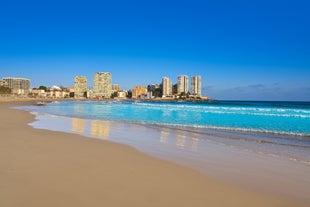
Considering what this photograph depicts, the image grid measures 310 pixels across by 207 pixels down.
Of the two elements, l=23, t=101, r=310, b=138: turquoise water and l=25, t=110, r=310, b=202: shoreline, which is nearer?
l=25, t=110, r=310, b=202: shoreline

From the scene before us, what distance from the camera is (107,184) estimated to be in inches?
184

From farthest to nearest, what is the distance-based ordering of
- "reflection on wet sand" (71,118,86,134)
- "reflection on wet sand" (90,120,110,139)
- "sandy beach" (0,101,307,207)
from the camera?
"reflection on wet sand" (71,118,86,134) < "reflection on wet sand" (90,120,110,139) < "sandy beach" (0,101,307,207)

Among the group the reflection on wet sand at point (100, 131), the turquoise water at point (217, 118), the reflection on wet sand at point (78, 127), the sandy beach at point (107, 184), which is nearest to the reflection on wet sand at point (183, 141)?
the reflection on wet sand at point (100, 131)

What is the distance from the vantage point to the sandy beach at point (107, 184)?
397cm

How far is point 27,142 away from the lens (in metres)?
9.01

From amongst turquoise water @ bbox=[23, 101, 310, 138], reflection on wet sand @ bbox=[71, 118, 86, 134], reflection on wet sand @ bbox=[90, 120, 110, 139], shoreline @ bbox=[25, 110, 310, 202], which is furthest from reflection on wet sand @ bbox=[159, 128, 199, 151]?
turquoise water @ bbox=[23, 101, 310, 138]

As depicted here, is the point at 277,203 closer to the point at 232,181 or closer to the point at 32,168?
the point at 232,181

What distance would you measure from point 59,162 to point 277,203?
4.69 metres

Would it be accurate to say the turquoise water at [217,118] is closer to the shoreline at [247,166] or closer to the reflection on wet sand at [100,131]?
the reflection on wet sand at [100,131]

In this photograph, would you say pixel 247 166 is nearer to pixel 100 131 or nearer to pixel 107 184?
pixel 107 184

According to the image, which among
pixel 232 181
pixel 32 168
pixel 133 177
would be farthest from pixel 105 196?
pixel 232 181

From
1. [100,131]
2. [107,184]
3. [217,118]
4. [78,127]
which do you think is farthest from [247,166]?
[217,118]

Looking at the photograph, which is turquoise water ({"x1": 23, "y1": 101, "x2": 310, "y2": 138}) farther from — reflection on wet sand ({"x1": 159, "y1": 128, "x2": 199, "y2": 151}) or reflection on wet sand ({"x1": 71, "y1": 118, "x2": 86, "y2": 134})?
reflection on wet sand ({"x1": 159, "y1": 128, "x2": 199, "y2": 151})

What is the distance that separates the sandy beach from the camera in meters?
3.97
